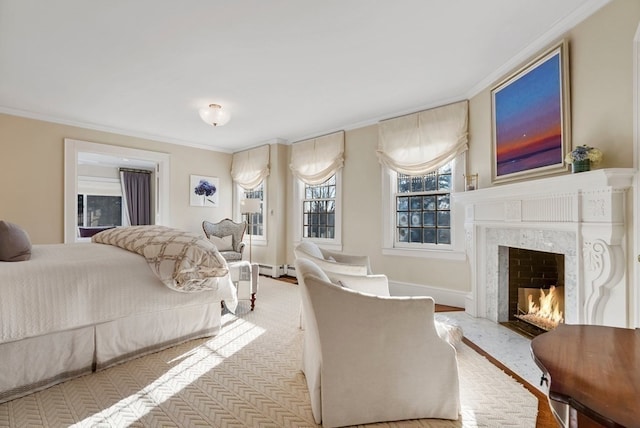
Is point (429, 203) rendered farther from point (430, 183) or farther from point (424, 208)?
point (430, 183)

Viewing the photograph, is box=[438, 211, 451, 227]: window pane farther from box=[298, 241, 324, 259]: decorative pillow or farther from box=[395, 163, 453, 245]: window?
box=[298, 241, 324, 259]: decorative pillow

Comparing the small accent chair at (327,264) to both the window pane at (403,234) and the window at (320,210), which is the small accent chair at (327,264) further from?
the window at (320,210)

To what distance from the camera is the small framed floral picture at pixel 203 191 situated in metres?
6.16

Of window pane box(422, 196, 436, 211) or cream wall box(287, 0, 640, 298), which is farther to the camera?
window pane box(422, 196, 436, 211)

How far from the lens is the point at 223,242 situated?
5.48m

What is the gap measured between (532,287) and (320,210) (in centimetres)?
328

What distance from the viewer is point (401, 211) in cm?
450

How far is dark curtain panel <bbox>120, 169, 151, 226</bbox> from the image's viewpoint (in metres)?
8.39

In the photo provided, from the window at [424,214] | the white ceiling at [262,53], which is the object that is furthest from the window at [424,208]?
Answer: the white ceiling at [262,53]

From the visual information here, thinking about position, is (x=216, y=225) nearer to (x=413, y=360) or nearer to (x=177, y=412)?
(x=177, y=412)

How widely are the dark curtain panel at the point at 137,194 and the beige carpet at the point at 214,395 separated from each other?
7027 mm

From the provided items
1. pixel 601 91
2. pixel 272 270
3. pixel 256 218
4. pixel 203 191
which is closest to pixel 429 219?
pixel 601 91

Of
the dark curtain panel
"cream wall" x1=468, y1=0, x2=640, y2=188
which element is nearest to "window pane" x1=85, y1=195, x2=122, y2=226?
the dark curtain panel

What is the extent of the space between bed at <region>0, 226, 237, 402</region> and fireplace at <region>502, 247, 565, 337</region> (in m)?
2.95
